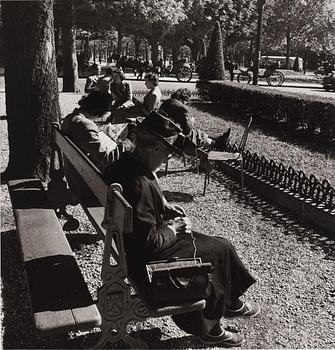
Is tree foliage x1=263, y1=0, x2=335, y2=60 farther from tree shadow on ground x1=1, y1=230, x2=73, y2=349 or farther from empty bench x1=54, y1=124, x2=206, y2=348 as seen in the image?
empty bench x1=54, y1=124, x2=206, y2=348

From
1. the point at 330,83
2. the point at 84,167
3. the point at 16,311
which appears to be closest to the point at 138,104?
the point at 84,167

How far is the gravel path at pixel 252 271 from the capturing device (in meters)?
3.75

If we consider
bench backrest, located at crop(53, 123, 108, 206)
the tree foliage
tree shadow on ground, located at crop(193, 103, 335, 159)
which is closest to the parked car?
tree shadow on ground, located at crop(193, 103, 335, 159)

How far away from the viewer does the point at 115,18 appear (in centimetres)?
2905

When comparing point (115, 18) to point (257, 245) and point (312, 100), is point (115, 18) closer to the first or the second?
point (312, 100)

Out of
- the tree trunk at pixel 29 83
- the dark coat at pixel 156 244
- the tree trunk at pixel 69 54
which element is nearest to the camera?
the dark coat at pixel 156 244

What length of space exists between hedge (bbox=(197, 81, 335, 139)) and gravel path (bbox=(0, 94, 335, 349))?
16.9ft

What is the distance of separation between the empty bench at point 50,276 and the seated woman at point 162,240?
1.31ft

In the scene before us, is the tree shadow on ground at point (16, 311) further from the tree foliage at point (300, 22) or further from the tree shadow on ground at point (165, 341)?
the tree foliage at point (300, 22)

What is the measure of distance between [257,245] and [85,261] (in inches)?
70.9

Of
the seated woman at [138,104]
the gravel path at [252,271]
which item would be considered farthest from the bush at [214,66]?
the gravel path at [252,271]

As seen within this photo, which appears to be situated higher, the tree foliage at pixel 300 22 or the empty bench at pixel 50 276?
the tree foliage at pixel 300 22

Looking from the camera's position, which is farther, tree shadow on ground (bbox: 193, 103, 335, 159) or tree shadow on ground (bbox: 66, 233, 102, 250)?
tree shadow on ground (bbox: 193, 103, 335, 159)

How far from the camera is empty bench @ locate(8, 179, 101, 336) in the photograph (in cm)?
300
